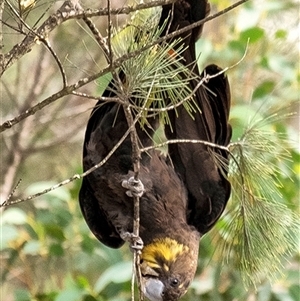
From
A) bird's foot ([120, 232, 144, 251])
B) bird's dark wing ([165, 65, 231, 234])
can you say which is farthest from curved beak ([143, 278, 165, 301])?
bird's dark wing ([165, 65, 231, 234])

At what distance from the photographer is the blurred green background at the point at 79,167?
2053 mm

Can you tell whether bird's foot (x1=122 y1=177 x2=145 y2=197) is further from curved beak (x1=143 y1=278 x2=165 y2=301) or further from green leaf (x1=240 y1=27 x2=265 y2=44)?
green leaf (x1=240 y1=27 x2=265 y2=44)

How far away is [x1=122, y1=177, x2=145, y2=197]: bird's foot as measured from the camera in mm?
1609

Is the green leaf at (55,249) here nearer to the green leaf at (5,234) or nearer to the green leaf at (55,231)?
the green leaf at (55,231)

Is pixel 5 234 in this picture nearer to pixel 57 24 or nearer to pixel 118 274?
pixel 118 274

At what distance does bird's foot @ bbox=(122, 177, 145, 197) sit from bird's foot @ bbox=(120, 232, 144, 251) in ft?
0.34

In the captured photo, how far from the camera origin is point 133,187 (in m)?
1.65

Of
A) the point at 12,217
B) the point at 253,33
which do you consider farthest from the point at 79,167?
the point at 253,33

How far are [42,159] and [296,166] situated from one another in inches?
59.8

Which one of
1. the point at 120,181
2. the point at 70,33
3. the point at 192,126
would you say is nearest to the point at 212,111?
the point at 192,126

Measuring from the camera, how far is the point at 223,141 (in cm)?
180

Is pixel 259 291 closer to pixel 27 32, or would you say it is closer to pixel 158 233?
pixel 158 233

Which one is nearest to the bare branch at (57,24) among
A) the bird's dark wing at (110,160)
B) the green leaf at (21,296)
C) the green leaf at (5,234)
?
the bird's dark wing at (110,160)

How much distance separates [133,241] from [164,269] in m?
0.19
